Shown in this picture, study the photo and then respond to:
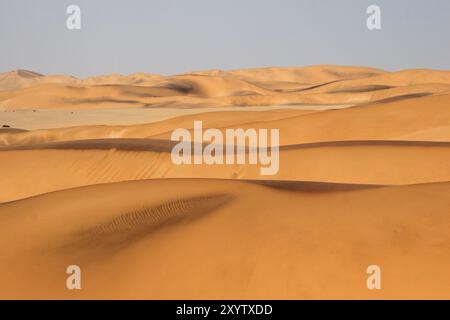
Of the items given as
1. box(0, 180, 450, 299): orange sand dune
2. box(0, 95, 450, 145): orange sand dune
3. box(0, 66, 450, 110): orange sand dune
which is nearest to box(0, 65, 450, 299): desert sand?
box(0, 180, 450, 299): orange sand dune

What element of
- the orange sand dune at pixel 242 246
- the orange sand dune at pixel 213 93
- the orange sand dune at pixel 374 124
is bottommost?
the orange sand dune at pixel 242 246

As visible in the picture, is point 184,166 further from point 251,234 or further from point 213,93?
point 213,93

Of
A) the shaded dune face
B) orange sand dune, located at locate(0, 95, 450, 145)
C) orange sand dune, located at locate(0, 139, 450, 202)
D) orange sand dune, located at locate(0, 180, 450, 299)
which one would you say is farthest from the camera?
orange sand dune, located at locate(0, 95, 450, 145)

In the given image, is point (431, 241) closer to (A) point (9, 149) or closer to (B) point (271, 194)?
(B) point (271, 194)

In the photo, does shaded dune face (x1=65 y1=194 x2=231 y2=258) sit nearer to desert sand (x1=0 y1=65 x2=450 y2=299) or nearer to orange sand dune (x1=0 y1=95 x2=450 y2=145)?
desert sand (x1=0 y1=65 x2=450 y2=299)

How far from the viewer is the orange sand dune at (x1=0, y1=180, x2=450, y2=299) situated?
5441 mm

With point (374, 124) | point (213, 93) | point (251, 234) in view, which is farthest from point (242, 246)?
point (213, 93)

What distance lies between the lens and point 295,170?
13586 mm

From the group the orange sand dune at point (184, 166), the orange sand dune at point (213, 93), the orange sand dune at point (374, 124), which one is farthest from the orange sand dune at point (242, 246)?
the orange sand dune at point (213, 93)

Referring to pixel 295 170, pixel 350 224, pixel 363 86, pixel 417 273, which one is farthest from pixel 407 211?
pixel 363 86

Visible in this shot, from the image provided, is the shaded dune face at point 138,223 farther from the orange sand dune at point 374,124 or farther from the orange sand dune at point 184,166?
the orange sand dune at point 374,124

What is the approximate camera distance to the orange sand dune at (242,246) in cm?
544

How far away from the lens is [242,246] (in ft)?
19.9
